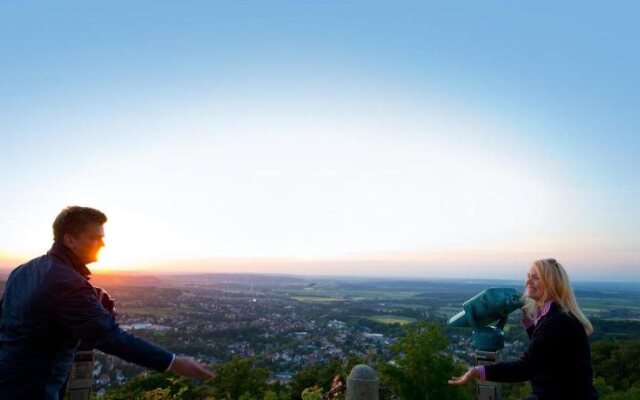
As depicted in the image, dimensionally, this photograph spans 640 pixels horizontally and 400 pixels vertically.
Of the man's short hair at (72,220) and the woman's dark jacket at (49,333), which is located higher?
the man's short hair at (72,220)

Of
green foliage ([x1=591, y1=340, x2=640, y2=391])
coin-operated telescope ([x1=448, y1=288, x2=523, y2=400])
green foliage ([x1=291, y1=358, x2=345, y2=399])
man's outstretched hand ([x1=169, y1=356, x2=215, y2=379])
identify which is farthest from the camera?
green foliage ([x1=591, y1=340, x2=640, y2=391])

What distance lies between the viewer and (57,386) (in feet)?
9.07

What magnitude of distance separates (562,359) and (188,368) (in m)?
2.57

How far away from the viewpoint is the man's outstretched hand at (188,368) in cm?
273

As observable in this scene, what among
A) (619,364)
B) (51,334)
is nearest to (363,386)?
(51,334)

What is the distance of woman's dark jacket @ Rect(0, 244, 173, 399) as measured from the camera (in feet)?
8.52

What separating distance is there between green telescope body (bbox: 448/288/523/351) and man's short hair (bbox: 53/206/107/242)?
349 centimetres

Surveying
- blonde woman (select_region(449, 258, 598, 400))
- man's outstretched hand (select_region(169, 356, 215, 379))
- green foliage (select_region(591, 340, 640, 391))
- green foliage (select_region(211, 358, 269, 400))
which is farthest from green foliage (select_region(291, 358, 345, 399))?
green foliage (select_region(591, 340, 640, 391))

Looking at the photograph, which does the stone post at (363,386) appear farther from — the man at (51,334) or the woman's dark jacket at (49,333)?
the woman's dark jacket at (49,333)

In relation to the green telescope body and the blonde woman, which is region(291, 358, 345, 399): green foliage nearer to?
the green telescope body

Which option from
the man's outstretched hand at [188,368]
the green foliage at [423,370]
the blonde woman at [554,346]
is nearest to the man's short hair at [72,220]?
the man's outstretched hand at [188,368]

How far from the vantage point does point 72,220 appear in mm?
2973

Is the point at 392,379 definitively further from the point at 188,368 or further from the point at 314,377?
the point at 188,368

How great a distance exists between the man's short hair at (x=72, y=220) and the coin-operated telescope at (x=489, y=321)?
3488 millimetres
